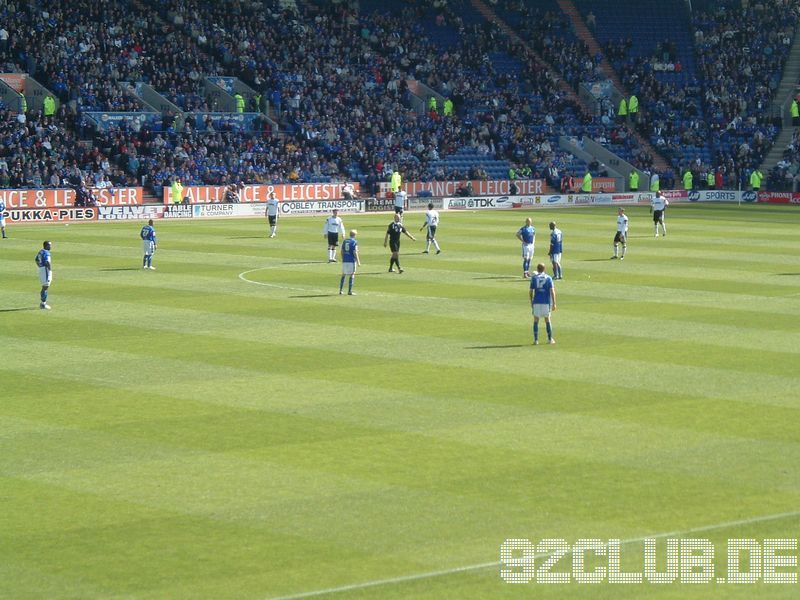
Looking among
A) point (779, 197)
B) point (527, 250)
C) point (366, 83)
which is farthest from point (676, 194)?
point (527, 250)

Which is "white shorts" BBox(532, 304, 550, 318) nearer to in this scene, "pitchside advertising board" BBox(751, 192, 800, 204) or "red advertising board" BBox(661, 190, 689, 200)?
"red advertising board" BBox(661, 190, 689, 200)

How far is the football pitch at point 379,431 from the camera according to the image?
14.2 meters

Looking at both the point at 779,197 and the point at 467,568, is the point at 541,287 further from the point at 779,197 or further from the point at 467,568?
the point at 779,197

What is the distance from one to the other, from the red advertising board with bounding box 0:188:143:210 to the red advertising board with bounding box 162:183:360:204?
2053 millimetres

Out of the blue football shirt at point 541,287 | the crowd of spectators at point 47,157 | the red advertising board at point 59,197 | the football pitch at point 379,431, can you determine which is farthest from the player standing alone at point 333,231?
the crowd of spectators at point 47,157

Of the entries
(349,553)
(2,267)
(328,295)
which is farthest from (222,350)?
(2,267)

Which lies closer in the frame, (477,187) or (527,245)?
(527,245)

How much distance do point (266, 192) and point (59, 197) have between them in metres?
12.1

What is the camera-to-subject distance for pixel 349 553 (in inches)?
568

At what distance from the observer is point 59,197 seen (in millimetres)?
64562

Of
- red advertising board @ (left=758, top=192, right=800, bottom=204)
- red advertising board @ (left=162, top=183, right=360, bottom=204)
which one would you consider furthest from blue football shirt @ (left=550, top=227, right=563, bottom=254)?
red advertising board @ (left=758, top=192, right=800, bottom=204)

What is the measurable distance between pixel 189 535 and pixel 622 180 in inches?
2921

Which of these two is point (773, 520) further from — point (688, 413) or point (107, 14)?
point (107, 14)

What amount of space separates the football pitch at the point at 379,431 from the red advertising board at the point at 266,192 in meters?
29.6
